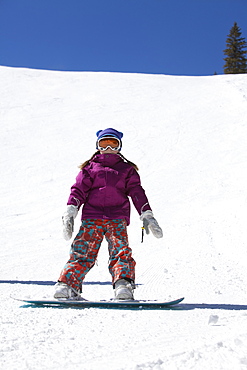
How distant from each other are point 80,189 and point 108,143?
1.88ft

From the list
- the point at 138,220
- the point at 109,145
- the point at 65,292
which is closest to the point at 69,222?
the point at 65,292

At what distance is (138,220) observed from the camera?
8.50 meters

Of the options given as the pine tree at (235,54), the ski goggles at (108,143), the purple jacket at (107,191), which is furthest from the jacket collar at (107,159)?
the pine tree at (235,54)

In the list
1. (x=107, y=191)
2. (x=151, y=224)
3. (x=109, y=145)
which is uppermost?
(x=109, y=145)

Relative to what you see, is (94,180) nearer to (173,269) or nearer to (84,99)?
(173,269)

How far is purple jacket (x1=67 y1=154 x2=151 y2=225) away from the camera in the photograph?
3678 mm

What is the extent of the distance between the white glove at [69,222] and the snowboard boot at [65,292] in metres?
0.37

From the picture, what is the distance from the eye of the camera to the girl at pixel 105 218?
3328 millimetres

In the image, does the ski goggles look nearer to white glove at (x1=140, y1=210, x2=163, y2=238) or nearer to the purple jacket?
the purple jacket

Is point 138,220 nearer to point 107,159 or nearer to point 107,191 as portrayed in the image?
point 107,159

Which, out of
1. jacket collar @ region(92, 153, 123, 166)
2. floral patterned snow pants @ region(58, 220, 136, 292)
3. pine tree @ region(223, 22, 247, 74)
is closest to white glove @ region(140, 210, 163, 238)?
floral patterned snow pants @ region(58, 220, 136, 292)

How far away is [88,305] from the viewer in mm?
3053

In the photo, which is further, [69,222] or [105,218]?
[105,218]

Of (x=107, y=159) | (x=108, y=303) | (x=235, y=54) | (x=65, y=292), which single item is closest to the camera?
(x=108, y=303)
